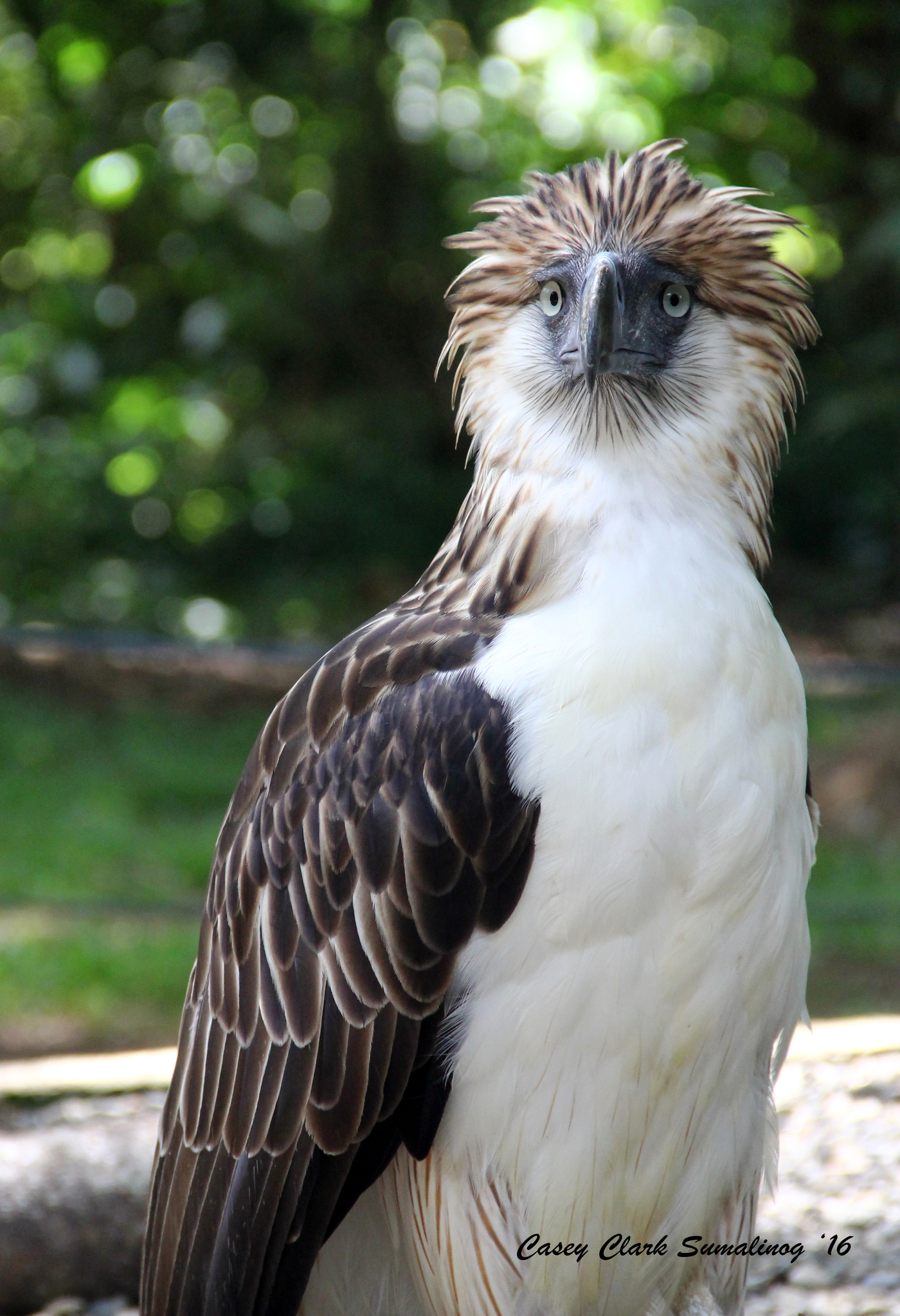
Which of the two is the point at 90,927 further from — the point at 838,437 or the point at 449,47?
the point at 449,47

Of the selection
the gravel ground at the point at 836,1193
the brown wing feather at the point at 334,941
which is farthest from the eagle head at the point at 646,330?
the gravel ground at the point at 836,1193

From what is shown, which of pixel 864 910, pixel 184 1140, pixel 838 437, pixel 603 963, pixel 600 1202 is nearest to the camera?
pixel 603 963

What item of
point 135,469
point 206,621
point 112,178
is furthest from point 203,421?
point 112,178

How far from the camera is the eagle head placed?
2234 millimetres

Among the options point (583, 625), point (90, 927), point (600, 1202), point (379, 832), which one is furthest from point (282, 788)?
point (90, 927)

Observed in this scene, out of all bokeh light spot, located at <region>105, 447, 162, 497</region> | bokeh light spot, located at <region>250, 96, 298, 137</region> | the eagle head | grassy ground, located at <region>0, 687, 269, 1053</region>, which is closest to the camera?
the eagle head

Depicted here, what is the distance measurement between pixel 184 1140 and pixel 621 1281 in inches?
28.4

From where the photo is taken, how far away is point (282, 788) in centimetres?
230

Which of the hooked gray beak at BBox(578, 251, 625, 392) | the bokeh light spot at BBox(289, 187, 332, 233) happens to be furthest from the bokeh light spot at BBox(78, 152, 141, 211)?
the hooked gray beak at BBox(578, 251, 625, 392)

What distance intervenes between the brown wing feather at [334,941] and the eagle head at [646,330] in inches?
13.8

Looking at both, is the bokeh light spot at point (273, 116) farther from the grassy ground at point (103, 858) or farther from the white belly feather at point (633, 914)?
the white belly feather at point (633, 914)

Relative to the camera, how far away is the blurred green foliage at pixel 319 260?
7.87 metres

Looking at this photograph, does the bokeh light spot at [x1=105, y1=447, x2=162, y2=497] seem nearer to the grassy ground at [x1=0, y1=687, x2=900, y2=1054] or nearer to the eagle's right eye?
the grassy ground at [x1=0, y1=687, x2=900, y2=1054]

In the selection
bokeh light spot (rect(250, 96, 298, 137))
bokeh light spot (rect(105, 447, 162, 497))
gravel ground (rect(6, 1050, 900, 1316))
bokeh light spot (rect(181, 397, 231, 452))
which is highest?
bokeh light spot (rect(250, 96, 298, 137))
